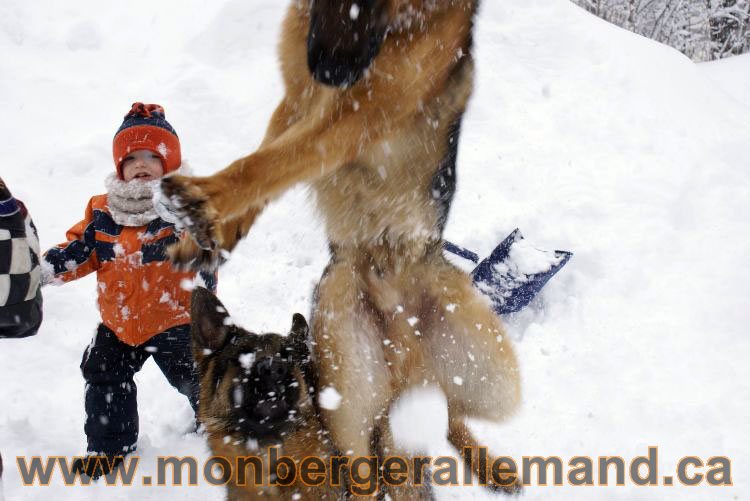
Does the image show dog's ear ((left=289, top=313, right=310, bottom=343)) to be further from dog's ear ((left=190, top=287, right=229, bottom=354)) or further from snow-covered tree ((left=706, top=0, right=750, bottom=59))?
snow-covered tree ((left=706, top=0, right=750, bottom=59))

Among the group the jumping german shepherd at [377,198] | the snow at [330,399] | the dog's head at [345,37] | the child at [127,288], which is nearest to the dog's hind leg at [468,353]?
the jumping german shepherd at [377,198]

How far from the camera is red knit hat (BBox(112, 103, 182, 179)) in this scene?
104 inches

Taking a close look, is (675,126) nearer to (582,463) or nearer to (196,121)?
(582,463)

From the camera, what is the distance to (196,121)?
5.86 meters

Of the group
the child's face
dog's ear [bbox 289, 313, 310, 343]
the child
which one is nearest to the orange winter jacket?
the child

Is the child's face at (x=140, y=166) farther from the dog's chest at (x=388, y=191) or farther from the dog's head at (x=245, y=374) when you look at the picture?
the dog's chest at (x=388, y=191)

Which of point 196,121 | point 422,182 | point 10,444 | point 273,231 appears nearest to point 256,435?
point 422,182

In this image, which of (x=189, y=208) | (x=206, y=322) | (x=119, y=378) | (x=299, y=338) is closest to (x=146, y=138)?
(x=206, y=322)

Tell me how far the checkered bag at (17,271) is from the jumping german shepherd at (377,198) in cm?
41

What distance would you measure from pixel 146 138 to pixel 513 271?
237 cm

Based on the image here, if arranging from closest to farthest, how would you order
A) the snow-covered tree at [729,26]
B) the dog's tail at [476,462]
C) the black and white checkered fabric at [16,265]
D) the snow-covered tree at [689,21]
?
the black and white checkered fabric at [16,265], the dog's tail at [476,462], the snow-covered tree at [729,26], the snow-covered tree at [689,21]

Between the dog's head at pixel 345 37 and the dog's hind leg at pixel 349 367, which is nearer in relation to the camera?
the dog's head at pixel 345 37

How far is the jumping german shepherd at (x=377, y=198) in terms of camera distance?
1.63m

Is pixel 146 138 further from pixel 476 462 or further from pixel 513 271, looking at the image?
pixel 513 271
